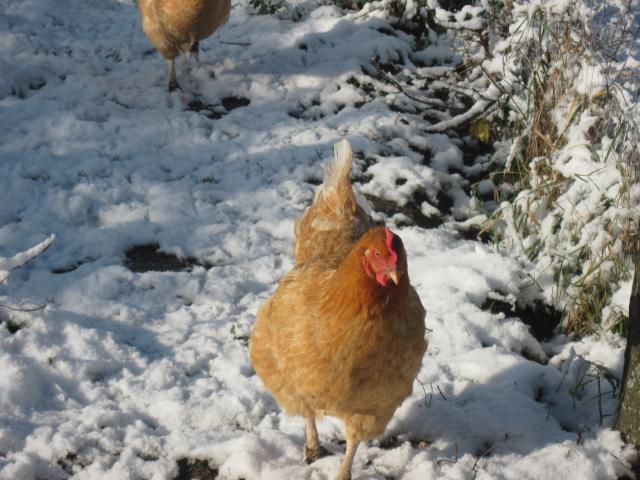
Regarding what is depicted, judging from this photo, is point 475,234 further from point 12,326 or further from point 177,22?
point 177,22

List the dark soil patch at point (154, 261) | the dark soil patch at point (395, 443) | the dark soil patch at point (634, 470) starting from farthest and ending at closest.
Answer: the dark soil patch at point (154, 261) → the dark soil patch at point (395, 443) → the dark soil patch at point (634, 470)

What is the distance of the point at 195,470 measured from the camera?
9.93 ft

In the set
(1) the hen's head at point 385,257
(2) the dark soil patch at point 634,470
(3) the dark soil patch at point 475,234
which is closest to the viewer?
(1) the hen's head at point 385,257

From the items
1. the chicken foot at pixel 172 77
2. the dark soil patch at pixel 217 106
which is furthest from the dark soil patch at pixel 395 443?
the chicken foot at pixel 172 77

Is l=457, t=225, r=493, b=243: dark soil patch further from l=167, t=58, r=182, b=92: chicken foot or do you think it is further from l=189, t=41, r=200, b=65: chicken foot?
l=189, t=41, r=200, b=65: chicken foot

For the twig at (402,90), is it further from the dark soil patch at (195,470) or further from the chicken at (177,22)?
the dark soil patch at (195,470)

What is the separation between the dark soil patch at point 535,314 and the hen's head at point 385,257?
6.74 ft

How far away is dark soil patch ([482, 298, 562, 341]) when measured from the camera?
4250 millimetres

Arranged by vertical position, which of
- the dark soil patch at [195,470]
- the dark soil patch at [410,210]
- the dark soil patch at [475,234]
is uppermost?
the dark soil patch at [410,210]

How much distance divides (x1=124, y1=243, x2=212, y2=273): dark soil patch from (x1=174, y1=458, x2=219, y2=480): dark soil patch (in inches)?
65.0

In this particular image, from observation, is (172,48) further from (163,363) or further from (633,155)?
(633,155)

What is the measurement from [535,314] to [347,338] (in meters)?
2.25

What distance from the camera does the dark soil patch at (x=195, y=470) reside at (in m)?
3.00

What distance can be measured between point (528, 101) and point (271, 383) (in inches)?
126
